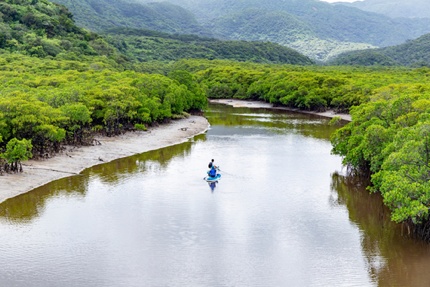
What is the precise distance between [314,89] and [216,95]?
121 feet

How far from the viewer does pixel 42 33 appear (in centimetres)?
16075

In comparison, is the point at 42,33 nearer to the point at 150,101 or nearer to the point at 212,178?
the point at 150,101

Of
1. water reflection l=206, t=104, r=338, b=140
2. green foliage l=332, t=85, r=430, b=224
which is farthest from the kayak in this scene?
water reflection l=206, t=104, r=338, b=140

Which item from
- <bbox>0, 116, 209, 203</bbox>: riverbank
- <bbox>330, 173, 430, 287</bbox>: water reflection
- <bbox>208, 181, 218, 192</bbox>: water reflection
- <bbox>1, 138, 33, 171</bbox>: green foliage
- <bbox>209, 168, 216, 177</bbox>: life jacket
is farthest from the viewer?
<bbox>209, 168, 216, 177</bbox>: life jacket

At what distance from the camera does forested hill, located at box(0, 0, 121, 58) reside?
143 metres

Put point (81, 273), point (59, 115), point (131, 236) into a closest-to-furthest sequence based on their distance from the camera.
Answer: point (81, 273), point (131, 236), point (59, 115)

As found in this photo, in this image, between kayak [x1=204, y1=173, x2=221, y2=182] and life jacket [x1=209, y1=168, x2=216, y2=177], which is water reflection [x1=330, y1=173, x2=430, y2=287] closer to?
kayak [x1=204, y1=173, x2=221, y2=182]

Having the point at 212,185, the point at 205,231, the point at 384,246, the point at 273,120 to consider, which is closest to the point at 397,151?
the point at 384,246

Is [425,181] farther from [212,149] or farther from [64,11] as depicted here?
[64,11]

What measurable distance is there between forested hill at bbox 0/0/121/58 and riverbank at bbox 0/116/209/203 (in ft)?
223

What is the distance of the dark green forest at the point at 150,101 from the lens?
120 feet

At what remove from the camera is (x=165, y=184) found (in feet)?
171

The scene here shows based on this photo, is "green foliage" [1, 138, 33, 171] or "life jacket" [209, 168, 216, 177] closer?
"green foliage" [1, 138, 33, 171]

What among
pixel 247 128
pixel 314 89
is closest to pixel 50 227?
pixel 247 128
